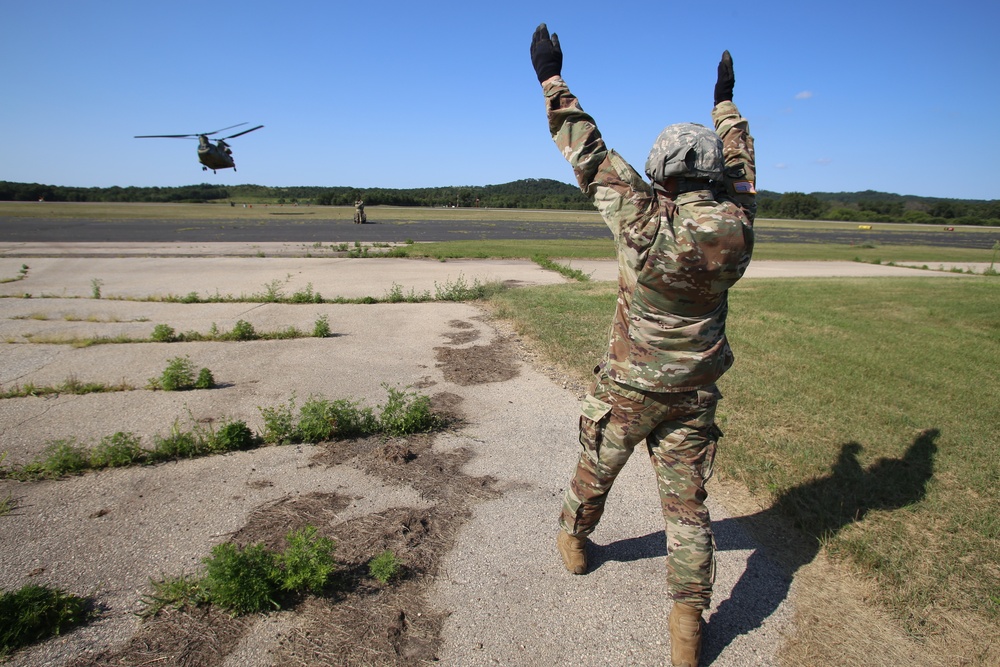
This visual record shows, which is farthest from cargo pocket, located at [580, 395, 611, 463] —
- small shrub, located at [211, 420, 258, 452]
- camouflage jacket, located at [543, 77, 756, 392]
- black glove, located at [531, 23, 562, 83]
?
small shrub, located at [211, 420, 258, 452]

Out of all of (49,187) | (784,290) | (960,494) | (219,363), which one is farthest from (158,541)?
(49,187)

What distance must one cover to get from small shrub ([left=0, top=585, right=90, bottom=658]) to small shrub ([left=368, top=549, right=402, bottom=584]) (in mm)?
1390

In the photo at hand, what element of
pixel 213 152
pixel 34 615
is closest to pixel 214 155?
pixel 213 152

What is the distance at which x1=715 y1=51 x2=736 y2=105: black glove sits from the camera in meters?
3.26

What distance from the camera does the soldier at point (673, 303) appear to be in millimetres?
2531

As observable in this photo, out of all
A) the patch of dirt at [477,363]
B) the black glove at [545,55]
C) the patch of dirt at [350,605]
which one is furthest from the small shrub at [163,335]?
the black glove at [545,55]

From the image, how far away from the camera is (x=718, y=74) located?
3324 mm

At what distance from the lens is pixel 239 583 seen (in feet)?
9.16

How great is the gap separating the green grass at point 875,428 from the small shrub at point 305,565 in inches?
117

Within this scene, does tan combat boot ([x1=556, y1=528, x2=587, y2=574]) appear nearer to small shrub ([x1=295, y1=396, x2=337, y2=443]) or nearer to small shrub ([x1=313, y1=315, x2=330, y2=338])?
small shrub ([x1=295, y1=396, x2=337, y2=443])

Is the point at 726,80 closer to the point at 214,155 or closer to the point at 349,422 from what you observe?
the point at 349,422

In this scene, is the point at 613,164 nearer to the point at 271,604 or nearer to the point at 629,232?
the point at 629,232

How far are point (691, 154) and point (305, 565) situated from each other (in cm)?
274

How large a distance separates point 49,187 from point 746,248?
156 metres
